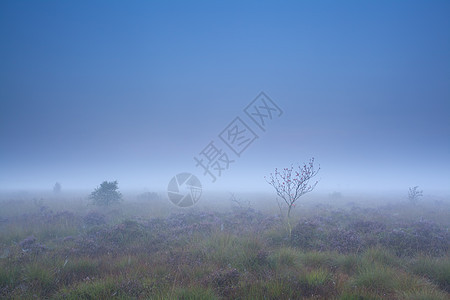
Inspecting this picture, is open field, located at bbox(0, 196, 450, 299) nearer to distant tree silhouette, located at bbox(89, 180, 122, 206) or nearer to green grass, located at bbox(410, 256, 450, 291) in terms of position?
green grass, located at bbox(410, 256, 450, 291)

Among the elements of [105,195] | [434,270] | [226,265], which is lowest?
[434,270]

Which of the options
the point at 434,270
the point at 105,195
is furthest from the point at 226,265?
the point at 105,195

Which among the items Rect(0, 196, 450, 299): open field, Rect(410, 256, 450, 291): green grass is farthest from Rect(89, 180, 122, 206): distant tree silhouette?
Rect(410, 256, 450, 291): green grass

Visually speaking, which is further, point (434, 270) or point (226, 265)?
point (226, 265)

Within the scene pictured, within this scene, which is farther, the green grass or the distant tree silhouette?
the distant tree silhouette

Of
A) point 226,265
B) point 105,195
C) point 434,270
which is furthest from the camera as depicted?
point 105,195

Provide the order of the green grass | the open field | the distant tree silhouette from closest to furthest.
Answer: the open field < the green grass < the distant tree silhouette

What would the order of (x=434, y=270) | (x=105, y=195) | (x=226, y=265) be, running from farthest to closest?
(x=105, y=195)
(x=226, y=265)
(x=434, y=270)

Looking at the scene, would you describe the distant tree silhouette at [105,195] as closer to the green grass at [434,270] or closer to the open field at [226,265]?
the open field at [226,265]

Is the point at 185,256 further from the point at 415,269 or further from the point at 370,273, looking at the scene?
the point at 415,269

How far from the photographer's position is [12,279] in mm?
4703

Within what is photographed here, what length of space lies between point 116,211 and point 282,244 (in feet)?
46.5

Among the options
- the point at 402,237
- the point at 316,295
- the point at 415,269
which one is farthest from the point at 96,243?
the point at 402,237

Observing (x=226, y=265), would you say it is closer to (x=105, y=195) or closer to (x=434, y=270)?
(x=434, y=270)
